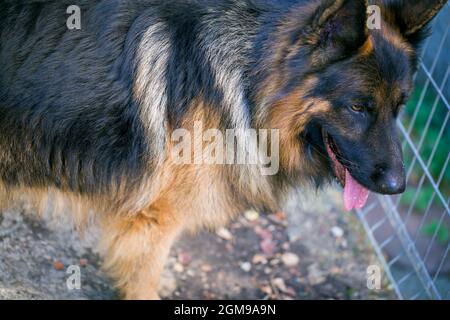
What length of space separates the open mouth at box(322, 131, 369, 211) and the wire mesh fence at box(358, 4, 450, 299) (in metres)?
0.86

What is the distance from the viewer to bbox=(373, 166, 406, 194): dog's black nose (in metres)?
2.52

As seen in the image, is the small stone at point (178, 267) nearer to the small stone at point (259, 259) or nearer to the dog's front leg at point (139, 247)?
the dog's front leg at point (139, 247)

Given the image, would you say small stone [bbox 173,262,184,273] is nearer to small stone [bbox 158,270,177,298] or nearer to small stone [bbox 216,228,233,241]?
small stone [bbox 158,270,177,298]

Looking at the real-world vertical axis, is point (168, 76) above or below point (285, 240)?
above

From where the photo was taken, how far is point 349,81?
2.41 m

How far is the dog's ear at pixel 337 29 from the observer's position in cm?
222

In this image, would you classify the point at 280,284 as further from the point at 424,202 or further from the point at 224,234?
the point at 424,202

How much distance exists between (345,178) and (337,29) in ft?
2.36

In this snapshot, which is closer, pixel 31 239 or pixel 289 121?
pixel 289 121

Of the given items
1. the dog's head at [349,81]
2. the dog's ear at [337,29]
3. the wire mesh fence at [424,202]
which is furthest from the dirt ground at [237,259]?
the dog's ear at [337,29]
